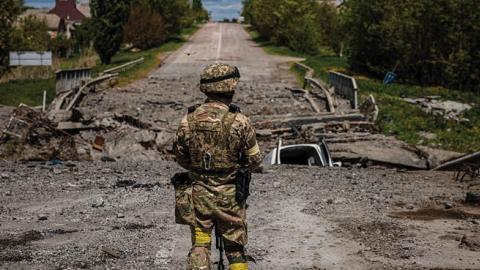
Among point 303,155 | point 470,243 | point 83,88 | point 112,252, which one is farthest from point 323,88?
point 112,252

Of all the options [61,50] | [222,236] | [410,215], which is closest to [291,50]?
[61,50]

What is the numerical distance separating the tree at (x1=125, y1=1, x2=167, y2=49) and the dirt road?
1143 inches

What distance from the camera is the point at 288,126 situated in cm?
1647

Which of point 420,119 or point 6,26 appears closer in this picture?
point 420,119

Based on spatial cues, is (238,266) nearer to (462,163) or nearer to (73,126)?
(462,163)

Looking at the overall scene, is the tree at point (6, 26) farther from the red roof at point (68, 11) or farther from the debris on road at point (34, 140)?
the red roof at point (68, 11)

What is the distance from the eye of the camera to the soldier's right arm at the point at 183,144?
16.9ft

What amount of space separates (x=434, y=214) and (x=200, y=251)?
4.89 meters

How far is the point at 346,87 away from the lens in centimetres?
2208

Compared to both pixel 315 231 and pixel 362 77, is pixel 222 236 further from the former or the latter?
pixel 362 77

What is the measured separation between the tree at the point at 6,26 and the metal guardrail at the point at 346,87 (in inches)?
518

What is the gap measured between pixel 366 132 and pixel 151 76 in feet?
50.4

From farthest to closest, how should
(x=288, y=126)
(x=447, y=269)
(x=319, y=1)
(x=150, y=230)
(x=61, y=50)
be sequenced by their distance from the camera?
(x=61, y=50), (x=319, y=1), (x=288, y=126), (x=150, y=230), (x=447, y=269)

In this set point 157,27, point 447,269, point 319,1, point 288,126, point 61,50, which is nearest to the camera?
point 447,269
